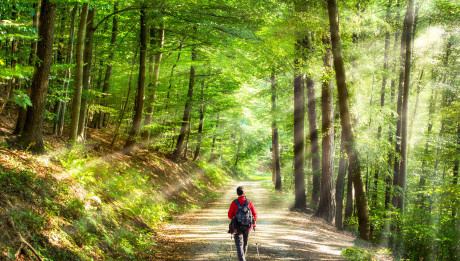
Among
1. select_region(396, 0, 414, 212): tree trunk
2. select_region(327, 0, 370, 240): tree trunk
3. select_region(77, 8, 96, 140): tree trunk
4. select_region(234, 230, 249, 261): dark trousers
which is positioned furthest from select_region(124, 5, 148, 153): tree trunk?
select_region(396, 0, 414, 212): tree trunk

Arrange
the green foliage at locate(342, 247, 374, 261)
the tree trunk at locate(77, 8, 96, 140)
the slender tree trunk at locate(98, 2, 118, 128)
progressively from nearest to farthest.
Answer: the green foliage at locate(342, 247, 374, 261) < the tree trunk at locate(77, 8, 96, 140) < the slender tree trunk at locate(98, 2, 118, 128)

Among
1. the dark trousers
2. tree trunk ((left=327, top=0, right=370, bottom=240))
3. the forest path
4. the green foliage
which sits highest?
tree trunk ((left=327, top=0, right=370, bottom=240))

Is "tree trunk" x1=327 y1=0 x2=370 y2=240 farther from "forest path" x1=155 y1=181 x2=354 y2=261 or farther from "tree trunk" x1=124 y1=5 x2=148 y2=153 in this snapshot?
"tree trunk" x1=124 y1=5 x2=148 y2=153

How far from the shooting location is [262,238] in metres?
9.13

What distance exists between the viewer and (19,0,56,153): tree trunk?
7184 mm

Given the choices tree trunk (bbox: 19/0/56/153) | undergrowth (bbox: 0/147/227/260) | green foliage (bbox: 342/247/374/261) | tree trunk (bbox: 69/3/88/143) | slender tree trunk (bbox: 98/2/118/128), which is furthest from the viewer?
slender tree trunk (bbox: 98/2/118/128)

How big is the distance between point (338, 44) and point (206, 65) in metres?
11.5

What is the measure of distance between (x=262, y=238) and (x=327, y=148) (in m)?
5.33

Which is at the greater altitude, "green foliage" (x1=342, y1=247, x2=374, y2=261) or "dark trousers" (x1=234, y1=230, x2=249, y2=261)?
"dark trousers" (x1=234, y1=230, x2=249, y2=261)

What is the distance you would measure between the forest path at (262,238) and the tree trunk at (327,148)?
69 centimetres

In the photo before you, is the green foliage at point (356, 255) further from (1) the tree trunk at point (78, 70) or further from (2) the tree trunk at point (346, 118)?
(1) the tree trunk at point (78, 70)

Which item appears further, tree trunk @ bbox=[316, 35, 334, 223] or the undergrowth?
tree trunk @ bbox=[316, 35, 334, 223]

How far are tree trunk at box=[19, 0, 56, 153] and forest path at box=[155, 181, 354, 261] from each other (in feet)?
14.3

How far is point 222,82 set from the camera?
19672mm
